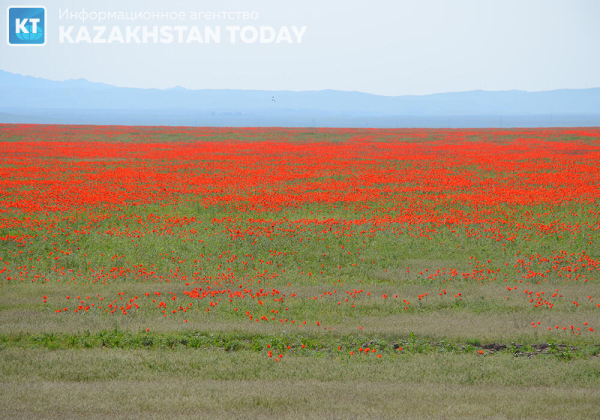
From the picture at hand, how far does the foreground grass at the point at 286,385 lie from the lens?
7.79 metres

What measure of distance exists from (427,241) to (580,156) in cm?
2799

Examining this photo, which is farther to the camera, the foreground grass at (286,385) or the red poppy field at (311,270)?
the red poppy field at (311,270)

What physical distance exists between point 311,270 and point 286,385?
7.33m

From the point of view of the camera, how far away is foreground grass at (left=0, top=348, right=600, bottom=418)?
7785 mm

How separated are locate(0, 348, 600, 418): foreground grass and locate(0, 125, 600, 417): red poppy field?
0.08 m

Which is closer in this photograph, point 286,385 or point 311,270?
point 286,385

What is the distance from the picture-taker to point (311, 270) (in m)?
15.9

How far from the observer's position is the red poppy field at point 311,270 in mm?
10086

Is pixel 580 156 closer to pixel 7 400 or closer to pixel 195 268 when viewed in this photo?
pixel 195 268

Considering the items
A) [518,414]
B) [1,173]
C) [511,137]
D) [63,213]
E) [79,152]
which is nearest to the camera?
[518,414]

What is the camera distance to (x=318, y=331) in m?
11.0

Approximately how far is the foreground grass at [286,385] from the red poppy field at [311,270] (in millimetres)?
77

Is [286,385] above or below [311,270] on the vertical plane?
below

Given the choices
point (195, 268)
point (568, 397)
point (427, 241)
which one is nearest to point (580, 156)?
point (427, 241)
